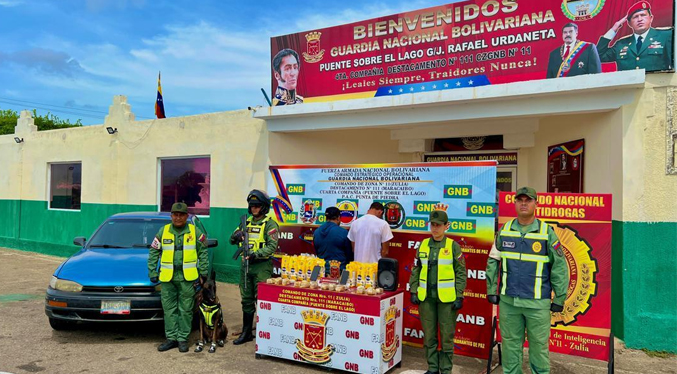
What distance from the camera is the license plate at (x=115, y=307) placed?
5852mm

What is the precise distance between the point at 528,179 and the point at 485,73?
2.95 m

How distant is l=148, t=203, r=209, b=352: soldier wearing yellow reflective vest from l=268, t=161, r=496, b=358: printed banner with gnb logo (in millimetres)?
2029

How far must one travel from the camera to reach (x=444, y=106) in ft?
24.7

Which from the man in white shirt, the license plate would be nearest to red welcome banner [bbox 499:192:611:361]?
the man in white shirt

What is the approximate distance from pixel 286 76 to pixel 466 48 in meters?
3.35

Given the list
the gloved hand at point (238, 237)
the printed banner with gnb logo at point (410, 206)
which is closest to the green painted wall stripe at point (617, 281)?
the printed banner with gnb logo at point (410, 206)

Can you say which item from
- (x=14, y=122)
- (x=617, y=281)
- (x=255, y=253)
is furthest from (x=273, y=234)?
(x=14, y=122)

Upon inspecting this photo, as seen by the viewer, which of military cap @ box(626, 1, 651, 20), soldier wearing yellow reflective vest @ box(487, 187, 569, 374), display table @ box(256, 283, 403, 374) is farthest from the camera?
military cap @ box(626, 1, 651, 20)

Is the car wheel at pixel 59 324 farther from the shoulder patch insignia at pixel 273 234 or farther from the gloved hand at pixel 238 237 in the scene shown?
the shoulder patch insignia at pixel 273 234

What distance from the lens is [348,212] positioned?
709cm

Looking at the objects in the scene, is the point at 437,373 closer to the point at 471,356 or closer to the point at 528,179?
the point at 471,356

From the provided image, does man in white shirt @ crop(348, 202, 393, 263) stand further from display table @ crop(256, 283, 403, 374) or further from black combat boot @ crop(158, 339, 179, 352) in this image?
black combat boot @ crop(158, 339, 179, 352)

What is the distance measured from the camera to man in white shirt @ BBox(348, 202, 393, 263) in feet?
20.7

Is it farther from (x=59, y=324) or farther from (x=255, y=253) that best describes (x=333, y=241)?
(x=59, y=324)
